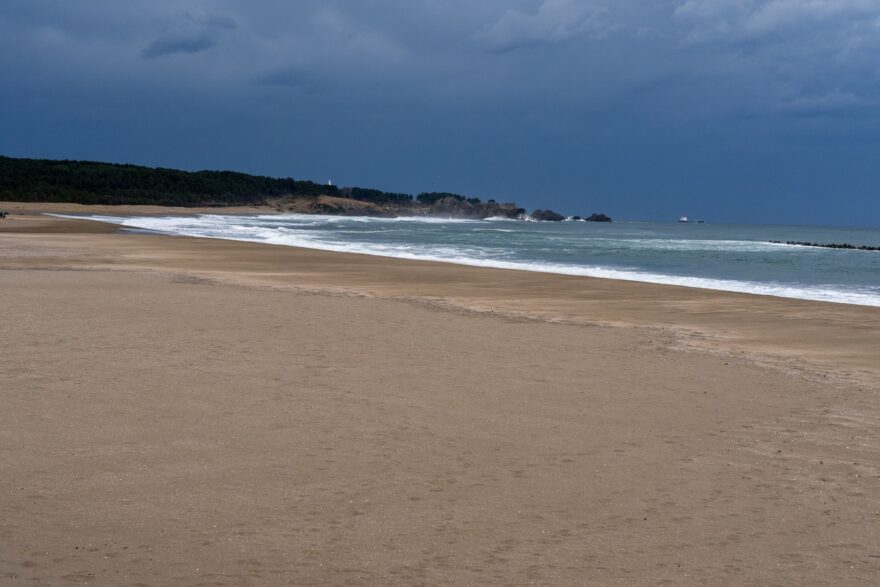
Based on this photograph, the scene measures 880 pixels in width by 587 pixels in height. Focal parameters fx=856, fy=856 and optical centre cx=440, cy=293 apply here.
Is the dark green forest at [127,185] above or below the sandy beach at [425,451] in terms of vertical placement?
above

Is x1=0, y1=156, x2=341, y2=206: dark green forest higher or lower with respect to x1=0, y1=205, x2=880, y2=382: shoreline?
higher

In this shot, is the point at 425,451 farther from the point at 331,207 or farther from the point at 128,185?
the point at 331,207

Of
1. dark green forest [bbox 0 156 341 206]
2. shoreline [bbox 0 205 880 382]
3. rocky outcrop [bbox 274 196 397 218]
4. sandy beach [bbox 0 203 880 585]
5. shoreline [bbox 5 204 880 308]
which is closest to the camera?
sandy beach [bbox 0 203 880 585]

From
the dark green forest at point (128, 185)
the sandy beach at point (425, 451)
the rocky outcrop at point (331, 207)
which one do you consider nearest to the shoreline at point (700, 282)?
the sandy beach at point (425, 451)

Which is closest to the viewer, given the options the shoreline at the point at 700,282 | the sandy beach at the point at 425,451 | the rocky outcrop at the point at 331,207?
the sandy beach at the point at 425,451

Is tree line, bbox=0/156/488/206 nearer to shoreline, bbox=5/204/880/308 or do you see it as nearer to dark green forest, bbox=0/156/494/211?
dark green forest, bbox=0/156/494/211

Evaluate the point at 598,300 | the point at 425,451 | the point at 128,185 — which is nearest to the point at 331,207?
the point at 128,185

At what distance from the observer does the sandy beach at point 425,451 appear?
4.28 metres

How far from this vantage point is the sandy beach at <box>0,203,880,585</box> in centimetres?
428

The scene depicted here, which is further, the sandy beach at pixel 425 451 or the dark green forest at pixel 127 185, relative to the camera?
the dark green forest at pixel 127 185

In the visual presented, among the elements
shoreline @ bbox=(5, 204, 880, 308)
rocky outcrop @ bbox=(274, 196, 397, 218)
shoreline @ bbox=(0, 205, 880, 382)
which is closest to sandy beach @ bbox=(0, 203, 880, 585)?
shoreline @ bbox=(0, 205, 880, 382)

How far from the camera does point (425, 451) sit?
5.98 metres

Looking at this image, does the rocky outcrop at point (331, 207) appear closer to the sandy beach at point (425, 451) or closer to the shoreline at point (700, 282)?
the shoreline at point (700, 282)

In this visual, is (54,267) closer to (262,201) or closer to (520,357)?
(520,357)
